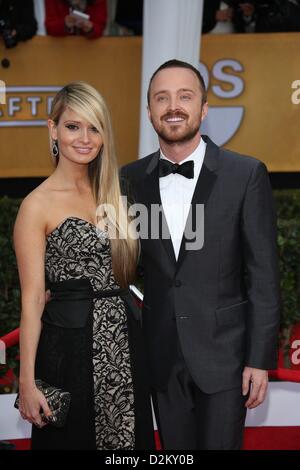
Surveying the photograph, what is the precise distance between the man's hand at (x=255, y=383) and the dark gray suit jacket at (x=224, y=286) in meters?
0.03

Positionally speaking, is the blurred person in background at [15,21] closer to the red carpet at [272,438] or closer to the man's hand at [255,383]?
the red carpet at [272,438]

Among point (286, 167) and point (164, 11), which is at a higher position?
point (164, 11)

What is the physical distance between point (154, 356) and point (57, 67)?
468 centimetres

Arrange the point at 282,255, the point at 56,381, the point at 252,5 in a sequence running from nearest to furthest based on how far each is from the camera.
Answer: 1. the point at 56,381
2. the point at 282,255
3. the point at 252,5

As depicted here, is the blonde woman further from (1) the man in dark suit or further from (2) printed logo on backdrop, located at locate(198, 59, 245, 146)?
(2) printed logo on backdrop, located at locate(198, 59, 245, 146)

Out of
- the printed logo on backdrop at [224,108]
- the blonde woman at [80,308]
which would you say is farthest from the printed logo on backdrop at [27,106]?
the blonde woman at [80,308]

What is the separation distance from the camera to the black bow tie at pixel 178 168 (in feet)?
9.80

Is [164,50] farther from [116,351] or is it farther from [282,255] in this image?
[116,351]

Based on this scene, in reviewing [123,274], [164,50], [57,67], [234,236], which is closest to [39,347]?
[123,274]

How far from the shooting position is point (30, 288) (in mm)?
2797

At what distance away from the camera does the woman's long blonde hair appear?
2.86 metres

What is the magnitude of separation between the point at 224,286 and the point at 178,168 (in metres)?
0.50

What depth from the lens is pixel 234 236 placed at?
291 centimetres

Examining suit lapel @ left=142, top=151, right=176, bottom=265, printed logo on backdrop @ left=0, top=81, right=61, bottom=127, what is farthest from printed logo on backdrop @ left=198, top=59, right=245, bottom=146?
suit lapel @ left=142, top=151, right=176, bottom=265
